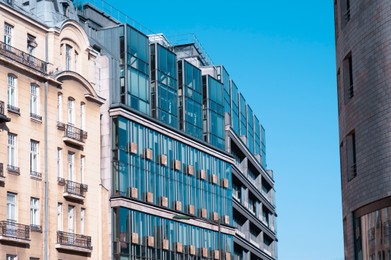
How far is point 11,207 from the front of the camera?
48344 mm

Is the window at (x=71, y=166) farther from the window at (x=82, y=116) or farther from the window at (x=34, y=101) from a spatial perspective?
the window at (x=34, y=101)

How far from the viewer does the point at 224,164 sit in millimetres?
77062

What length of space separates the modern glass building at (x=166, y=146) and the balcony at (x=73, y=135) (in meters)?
4.84

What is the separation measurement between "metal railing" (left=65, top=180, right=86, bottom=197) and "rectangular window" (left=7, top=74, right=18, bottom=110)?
6.62 metres

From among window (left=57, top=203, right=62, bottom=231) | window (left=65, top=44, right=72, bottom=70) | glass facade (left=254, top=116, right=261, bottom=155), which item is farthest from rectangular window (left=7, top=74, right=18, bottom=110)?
glass facade (left=254, top=116, right=261, bottom=155)

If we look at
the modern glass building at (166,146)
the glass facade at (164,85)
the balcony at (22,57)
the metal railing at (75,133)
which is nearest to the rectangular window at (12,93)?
the balcony at (22,57)

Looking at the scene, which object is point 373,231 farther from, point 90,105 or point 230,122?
point 230,122

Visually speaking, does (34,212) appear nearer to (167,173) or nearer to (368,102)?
(167,173)

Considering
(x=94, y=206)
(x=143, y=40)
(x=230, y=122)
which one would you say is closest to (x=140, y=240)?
(x=94, y=206)

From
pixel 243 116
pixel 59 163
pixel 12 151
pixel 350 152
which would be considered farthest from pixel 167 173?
pixel 350 152

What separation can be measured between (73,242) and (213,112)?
1020 inches

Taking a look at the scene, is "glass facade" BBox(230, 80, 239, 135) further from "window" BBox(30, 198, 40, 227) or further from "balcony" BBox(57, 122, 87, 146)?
"window" BBox(30, 198, 40, 227)

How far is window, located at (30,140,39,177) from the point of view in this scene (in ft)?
167

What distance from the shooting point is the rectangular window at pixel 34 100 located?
168 feet
